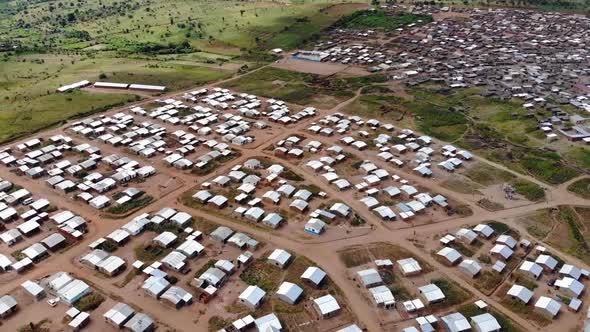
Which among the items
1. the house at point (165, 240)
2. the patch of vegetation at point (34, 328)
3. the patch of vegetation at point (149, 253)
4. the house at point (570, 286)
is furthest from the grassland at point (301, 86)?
the patch of vegetation at point (34, 328)

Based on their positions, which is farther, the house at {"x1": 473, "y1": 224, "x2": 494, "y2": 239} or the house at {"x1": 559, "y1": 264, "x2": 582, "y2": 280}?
the house at {"x1": 473, "y1": 224, "x2": 494, "y2": 239}

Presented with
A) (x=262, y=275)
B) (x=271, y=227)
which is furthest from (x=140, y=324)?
(x=271, y=227)

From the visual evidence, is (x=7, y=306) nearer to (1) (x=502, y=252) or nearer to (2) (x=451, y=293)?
(2) (x=451, y=293)

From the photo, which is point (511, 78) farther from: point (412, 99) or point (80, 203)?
point (80, 203)

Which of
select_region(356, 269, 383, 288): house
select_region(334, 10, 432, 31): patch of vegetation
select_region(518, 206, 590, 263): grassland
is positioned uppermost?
select_region(334, 10, 432, 31): patch of vegetation

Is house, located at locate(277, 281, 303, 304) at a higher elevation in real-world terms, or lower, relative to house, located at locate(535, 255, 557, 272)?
higher

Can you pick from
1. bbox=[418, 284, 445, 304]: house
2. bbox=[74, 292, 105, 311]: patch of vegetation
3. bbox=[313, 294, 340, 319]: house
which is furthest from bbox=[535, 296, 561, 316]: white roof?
bbox=[74, 292, 105, 311]: patch of vegetation

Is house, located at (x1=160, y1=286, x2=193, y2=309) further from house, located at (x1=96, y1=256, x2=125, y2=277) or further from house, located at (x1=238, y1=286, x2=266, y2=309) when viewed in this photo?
house, located at (x1=96, y1=256, x2=125, y2=277)
